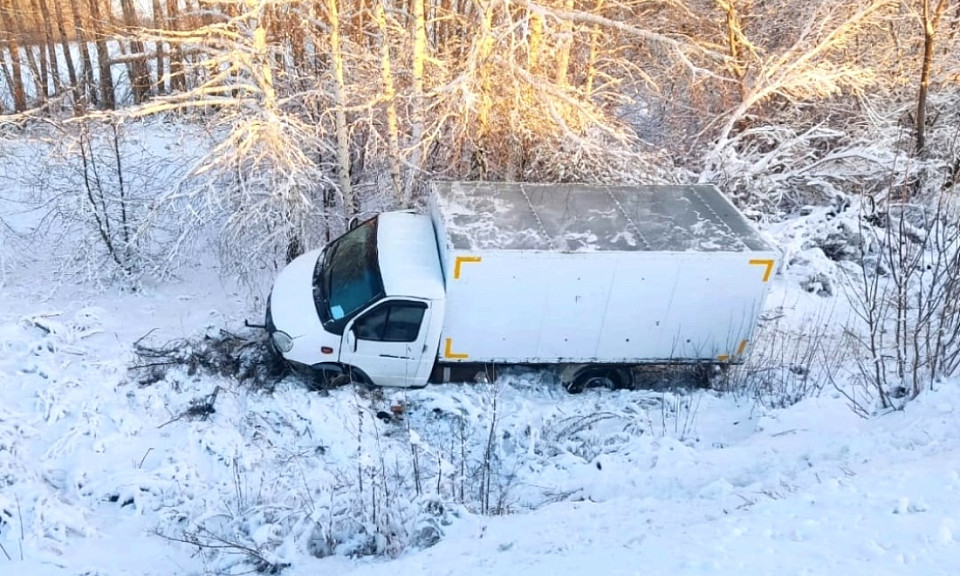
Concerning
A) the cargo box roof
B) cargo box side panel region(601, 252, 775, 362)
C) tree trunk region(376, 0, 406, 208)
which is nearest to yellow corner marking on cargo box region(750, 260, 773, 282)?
cargo box side panel region(601, 252, 775, 362)

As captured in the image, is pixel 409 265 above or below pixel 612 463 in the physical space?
above

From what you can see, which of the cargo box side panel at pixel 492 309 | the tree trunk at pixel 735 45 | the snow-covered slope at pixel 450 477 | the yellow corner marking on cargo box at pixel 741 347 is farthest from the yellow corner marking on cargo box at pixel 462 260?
the tree trunk at pixel 735 45

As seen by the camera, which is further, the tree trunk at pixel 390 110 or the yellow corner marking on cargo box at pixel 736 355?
the tree trunk at pixel 390 110

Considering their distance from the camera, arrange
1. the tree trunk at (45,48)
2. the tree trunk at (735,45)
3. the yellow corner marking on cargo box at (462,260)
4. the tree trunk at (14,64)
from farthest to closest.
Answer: the tree trunk at (45,48)
the tree trunk at (14,64)
the tree trunk at (735,45)
the yellow corner marking on cargo box at (462,260)

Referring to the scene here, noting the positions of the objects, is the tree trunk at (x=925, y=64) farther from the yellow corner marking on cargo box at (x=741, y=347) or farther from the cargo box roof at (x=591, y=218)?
the yellow corner marking on cargo box at (x=741, y=347)

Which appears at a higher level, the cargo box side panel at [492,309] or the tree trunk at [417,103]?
the tree trunk at [417,103]

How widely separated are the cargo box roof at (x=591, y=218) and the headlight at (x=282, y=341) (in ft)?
7.04

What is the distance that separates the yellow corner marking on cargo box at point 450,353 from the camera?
26.0 ft

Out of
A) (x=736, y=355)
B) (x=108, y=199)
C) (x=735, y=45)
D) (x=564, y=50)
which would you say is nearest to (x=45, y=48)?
(x=108, y=199)

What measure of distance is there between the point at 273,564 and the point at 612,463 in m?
3.08

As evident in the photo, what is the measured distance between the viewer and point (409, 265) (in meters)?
7.92

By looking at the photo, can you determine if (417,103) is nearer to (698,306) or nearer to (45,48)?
(698,306)

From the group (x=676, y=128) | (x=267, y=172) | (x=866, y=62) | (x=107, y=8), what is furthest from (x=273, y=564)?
(x=107, y=8)

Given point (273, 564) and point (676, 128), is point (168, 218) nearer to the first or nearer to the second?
point (273, 564)
